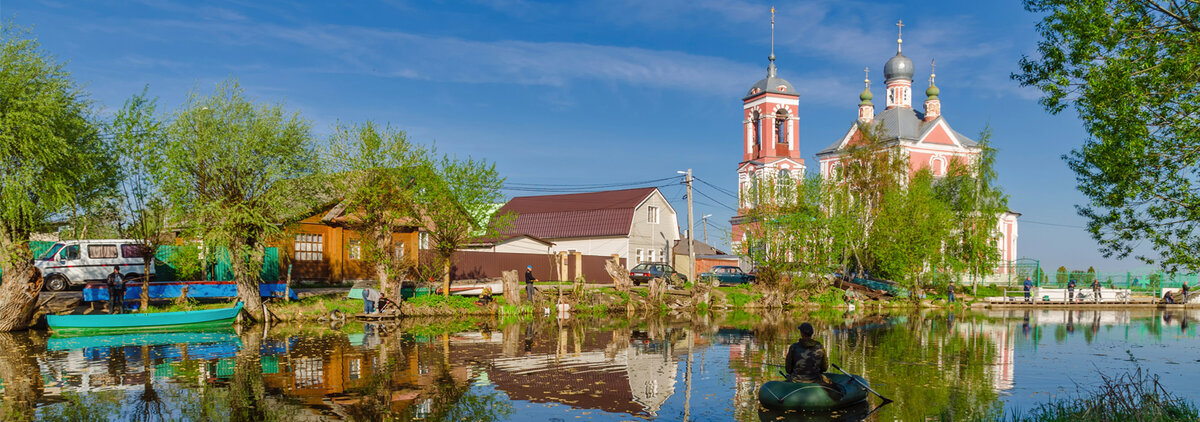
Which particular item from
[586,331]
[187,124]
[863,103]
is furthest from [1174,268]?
[863,103]

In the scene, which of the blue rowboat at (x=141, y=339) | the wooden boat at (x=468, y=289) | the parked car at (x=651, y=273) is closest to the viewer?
the blue rowboat at (x=141, y=339)

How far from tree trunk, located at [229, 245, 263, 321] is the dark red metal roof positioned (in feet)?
93.8

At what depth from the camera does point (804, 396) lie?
13.7 m

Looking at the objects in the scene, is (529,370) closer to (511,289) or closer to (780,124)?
(511,289)

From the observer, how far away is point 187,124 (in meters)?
29.5

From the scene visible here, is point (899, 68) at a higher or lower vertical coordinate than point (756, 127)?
higher

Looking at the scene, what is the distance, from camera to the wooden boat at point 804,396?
13695mm

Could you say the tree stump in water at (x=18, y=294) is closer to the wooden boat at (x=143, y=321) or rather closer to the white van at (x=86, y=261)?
the wooden boat at (x=143, y=321)

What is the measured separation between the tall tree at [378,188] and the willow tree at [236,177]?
287 centimetres

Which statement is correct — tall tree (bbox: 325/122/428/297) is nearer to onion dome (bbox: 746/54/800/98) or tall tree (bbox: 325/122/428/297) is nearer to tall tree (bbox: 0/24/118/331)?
tall tree (bbox: 0/24/118/331)

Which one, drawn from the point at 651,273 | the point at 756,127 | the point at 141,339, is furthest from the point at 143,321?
the point at 756,127

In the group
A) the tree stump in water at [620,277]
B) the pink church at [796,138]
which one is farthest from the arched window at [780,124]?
the tree stump in water at [620,277]

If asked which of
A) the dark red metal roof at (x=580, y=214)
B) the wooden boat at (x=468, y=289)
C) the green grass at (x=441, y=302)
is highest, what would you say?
the dark red metal roof at (x=580, y=214)

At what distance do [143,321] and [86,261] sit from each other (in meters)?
8.07
